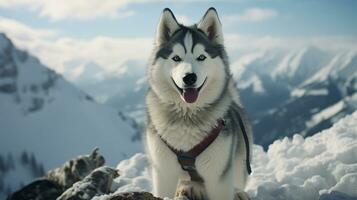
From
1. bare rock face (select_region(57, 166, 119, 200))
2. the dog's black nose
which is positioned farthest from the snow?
the dog's black nose

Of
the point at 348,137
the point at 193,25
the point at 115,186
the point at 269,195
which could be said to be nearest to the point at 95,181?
the point at 115,186

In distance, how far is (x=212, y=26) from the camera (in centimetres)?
960

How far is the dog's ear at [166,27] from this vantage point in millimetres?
9453

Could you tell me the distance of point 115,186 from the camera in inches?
544

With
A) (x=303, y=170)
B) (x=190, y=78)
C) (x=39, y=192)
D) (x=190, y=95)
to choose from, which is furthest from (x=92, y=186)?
(x=190, y=78)

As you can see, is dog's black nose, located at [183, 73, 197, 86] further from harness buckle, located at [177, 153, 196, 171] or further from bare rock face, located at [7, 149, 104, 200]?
bare rock face, located at [7, 149, 104, 200]

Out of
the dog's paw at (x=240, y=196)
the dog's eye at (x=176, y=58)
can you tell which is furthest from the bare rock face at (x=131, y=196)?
the dog's eye at (x=176, y=58)

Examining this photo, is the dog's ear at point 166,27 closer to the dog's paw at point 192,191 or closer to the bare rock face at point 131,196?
the dog's paw at point 192,191

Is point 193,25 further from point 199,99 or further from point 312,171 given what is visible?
point 312,171

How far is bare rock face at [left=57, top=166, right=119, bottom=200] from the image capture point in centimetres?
1185

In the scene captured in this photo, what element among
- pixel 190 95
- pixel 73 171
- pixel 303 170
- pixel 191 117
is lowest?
pixel 303 170

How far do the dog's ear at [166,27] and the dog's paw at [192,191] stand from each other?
248 cm

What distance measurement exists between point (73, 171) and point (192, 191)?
→ 21.9 feet

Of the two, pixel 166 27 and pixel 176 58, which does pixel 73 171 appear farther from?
pixel 176 58
